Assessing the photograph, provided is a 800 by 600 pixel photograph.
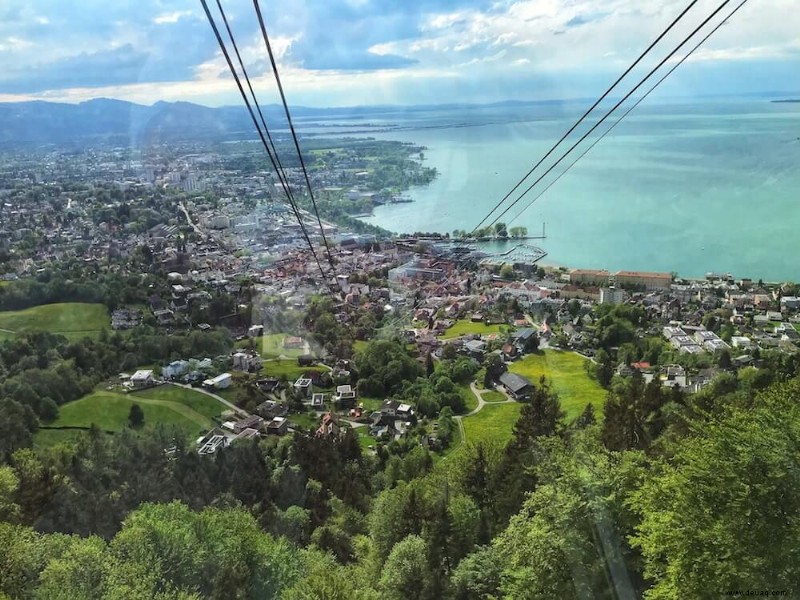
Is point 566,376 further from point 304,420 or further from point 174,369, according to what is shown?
point 174,369

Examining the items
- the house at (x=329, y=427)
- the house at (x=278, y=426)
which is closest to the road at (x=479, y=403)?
the house at (x=329, y=427)

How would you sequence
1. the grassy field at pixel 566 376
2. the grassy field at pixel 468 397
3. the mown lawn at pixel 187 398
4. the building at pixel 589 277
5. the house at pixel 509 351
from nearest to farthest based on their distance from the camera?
the grassy field at pixel 566 376 → the mown lawn at pixel 187 398 → the grassy field at pixel 468 397 → the house at pixel 509 351 → the building at pixel 589 277

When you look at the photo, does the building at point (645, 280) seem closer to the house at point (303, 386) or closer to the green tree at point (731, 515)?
the house at point (303, 386)

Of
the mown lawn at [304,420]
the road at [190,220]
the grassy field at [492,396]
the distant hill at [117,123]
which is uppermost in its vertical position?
the distant hill at [117,123]

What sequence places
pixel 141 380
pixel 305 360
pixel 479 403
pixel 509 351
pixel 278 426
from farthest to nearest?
pixel 509 351 < pixel 305 360 < pixel 141 380 < pixel 479 403 < pixel 278 426

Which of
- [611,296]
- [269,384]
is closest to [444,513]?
[269,384]

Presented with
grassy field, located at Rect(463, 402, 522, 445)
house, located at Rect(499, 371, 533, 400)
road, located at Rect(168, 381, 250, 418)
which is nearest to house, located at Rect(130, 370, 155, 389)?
road, located at Rect(168, 381, 250, 418)

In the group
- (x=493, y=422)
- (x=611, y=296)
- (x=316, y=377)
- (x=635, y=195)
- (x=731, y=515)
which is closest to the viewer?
(x=731, y=515)
